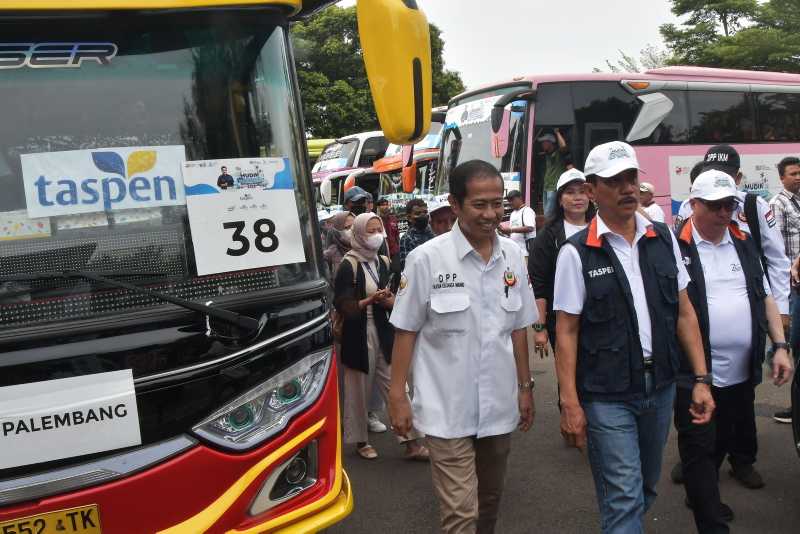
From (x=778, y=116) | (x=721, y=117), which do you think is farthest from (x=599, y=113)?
(x=778, y=116)

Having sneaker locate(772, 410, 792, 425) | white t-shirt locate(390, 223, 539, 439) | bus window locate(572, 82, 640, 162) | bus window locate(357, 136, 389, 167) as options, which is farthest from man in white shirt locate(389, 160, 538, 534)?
bus window locate(357, 136, 389, 167)

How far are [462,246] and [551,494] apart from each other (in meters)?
2.12

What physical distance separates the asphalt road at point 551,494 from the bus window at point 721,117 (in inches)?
375

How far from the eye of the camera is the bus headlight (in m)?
2.63

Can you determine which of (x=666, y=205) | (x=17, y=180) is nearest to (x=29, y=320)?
(x=17, y=180)

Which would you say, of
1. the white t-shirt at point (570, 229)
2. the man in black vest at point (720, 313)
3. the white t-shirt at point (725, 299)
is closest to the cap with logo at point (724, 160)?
the white t-shirt at point (570, 229)

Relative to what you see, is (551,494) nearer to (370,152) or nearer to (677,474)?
(677,474)

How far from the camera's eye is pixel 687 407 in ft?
11.6

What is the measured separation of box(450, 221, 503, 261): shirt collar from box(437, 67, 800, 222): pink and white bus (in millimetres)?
9134

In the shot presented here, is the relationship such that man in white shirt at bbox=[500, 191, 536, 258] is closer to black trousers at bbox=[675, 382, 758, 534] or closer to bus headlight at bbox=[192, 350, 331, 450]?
black trousers at bbox=[675, 382, 758, 534]

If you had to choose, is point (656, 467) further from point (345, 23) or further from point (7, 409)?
point (345, 23)

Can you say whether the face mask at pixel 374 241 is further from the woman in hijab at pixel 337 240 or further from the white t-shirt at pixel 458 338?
the white t-shirt at pixel 458 338

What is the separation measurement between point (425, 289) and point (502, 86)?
10582 mm

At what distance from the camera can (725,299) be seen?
151 inches
